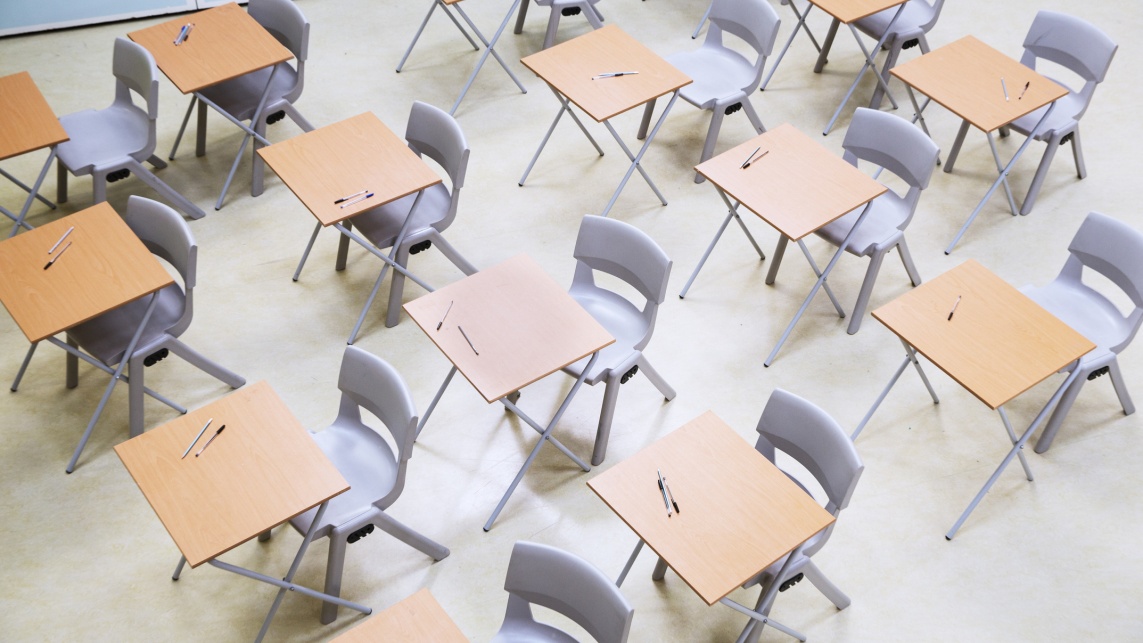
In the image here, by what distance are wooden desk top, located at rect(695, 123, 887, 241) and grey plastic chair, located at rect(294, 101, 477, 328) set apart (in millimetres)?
1248

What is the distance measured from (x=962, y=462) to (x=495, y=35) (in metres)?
4.10

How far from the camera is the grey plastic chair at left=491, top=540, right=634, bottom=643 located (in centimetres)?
369

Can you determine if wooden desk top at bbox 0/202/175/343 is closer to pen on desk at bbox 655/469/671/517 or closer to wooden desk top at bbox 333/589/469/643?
wooden desk top at bbox 333/589/469/643

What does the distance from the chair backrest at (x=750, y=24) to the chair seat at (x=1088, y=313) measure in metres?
2.04

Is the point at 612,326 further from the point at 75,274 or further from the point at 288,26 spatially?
the point at 288,26

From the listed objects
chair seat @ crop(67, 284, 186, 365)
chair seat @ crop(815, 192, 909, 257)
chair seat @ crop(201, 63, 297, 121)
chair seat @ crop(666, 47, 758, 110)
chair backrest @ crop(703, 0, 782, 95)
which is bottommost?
chair seat @ crop(67, 284, 186, 365)

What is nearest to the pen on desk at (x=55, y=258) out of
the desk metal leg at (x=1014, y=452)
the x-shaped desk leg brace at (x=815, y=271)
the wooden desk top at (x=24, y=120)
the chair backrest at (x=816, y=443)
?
the wooden desk top at (x=24, y=120)

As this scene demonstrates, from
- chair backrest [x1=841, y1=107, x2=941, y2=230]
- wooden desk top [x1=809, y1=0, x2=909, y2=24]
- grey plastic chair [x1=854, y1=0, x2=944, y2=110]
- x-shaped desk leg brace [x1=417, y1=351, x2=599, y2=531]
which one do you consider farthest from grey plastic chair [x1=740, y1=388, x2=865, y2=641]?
grey plastic chair [x1=854, y1=0, x2=944, y2=110]

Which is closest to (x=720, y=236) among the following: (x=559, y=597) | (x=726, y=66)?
(x=726, y=66)

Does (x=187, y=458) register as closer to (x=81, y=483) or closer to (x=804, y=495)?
(x=81, y=483)

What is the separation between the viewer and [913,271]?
19.4 ft

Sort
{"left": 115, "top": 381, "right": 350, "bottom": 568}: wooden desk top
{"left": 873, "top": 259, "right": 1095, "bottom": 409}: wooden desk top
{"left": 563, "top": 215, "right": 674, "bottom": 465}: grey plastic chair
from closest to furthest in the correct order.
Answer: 1. {"left": 115, "top": 381, "right": 350, "bottom": 568}: wooden desk top
2. {"left": 873, "top": 259, "right": 1095, "bottom": 409}: wooden desk top
3. {"left": 563, "top": 215, "right": 674, "bottom": 465}: grey plastic chair

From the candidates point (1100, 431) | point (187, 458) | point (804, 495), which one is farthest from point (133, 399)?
point (1100, 431)

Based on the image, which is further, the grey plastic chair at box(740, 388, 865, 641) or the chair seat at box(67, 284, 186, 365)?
the chair seat at box(67, 284, 186, 365)
